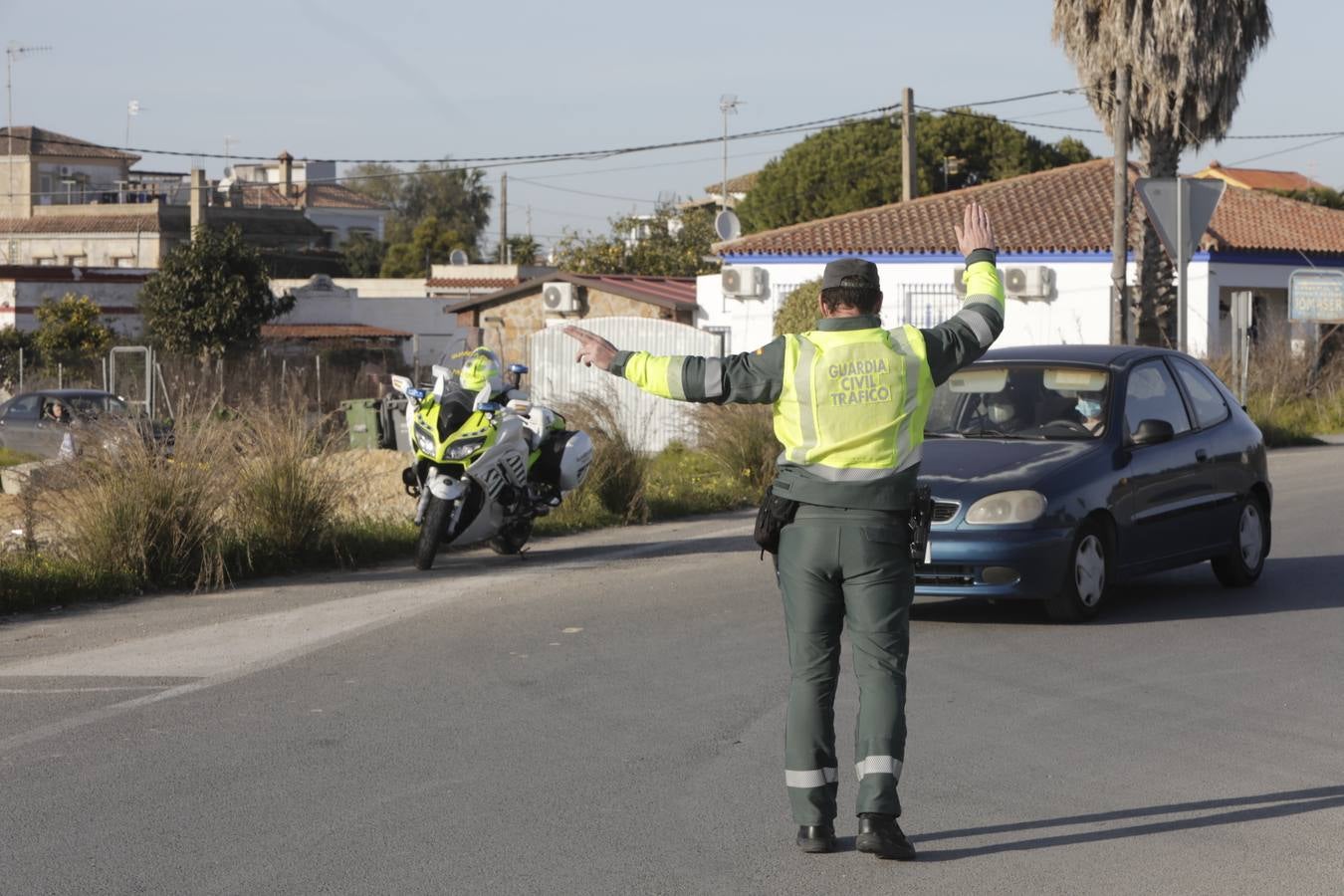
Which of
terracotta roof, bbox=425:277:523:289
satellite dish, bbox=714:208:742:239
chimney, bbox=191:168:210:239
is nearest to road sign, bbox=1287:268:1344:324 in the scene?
satellite dish, bbox=714:208:742:239

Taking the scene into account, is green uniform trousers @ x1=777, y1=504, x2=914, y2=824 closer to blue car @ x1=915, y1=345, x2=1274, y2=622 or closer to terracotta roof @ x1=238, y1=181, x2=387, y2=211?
blue car @ x1=915, y1=345, x2=1274, y2=622

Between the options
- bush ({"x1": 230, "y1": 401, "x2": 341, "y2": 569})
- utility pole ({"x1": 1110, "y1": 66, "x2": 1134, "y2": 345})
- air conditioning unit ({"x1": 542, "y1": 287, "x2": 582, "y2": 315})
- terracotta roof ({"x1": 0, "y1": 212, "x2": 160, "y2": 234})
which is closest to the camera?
bush ({"x1": 230, "y1": 401, "x2": 341, "y2": 569})

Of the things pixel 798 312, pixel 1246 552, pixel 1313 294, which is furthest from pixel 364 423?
pixel 1246 552

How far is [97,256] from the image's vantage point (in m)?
75.4

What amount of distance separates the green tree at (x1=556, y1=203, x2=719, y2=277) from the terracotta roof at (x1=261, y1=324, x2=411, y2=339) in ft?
21.9

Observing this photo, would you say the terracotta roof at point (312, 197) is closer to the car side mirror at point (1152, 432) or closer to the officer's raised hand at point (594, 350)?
the car side mirror at point (1152, 432)

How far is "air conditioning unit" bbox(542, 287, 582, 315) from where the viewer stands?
37500 mm

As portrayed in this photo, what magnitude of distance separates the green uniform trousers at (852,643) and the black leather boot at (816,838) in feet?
0.11

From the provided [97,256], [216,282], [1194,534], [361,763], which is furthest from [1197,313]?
[97,256]

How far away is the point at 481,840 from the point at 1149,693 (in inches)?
144

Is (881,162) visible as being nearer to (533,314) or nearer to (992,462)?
(533,314)

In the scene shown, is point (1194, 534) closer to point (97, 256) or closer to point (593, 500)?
point (593, 500)

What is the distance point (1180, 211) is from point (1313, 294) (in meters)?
11.6

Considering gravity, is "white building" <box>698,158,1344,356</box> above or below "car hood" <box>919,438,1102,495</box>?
above
